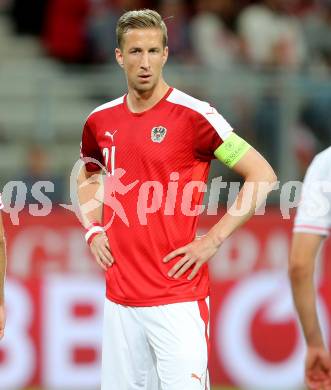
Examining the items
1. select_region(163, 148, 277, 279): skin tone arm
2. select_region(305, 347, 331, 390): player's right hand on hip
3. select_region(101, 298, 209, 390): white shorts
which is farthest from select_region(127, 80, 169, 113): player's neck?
select_region(305, 347, 331, 390): player's right hand on hip

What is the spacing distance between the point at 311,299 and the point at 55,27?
8.86 meters

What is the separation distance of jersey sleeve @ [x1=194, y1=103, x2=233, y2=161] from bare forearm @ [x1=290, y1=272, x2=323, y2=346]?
1426 millimetres

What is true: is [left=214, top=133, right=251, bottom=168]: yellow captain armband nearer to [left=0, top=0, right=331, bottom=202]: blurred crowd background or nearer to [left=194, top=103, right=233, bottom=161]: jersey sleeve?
[left=194, top=103, right=233, bottom=161]: jersey sleeve

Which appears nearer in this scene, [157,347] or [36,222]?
[157,347]

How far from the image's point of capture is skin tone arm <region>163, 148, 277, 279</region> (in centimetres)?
607

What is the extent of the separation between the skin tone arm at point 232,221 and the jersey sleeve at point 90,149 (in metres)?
0.78

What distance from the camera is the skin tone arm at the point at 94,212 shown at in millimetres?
6297

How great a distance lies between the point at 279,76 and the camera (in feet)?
37.4

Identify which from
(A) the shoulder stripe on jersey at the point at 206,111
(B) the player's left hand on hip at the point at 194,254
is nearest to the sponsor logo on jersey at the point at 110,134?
(A) the shoulder stripe on jersey at the point at 206,111

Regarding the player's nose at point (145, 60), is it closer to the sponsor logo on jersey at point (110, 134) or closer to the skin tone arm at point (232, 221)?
the sponsor logo on jersey at point (110, 134)

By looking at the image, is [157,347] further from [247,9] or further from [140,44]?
[247,9]

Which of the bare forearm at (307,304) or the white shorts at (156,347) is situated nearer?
the bare forearm at (307,304)

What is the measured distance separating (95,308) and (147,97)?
4238 millimetres

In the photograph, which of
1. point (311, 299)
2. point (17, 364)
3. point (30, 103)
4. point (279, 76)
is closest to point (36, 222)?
point (17, 364)
